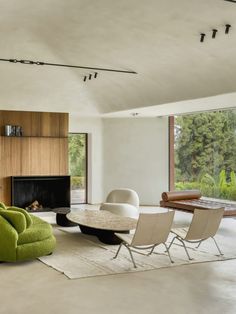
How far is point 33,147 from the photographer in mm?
12039

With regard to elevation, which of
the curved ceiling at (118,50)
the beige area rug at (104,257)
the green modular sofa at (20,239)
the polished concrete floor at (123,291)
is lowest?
the polished concrete floor at (123,291)

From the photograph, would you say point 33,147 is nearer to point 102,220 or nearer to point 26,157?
point 26,157

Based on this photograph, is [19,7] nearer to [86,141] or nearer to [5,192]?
[5,192]

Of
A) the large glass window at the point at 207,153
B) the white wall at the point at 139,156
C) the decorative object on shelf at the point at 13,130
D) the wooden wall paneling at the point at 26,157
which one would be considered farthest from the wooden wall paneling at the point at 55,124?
the large glass window at the point at 207,153

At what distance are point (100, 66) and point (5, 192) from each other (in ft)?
14.0

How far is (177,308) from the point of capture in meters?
4.57

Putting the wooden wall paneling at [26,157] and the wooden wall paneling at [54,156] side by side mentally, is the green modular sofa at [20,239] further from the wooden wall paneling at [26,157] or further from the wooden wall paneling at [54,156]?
the wooden wall paneling at [54,156]

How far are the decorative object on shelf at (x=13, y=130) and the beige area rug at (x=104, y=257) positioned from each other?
174 inches

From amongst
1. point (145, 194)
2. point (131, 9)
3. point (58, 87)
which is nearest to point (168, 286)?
point (131, 9)

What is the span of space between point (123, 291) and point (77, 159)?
8.76 m

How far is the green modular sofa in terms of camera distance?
627cm

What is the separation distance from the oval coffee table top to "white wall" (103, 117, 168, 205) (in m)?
Result: 4.52

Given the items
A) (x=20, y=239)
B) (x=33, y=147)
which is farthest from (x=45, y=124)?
(x=20, y=239)

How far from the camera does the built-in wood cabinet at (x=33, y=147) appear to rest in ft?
38.5
